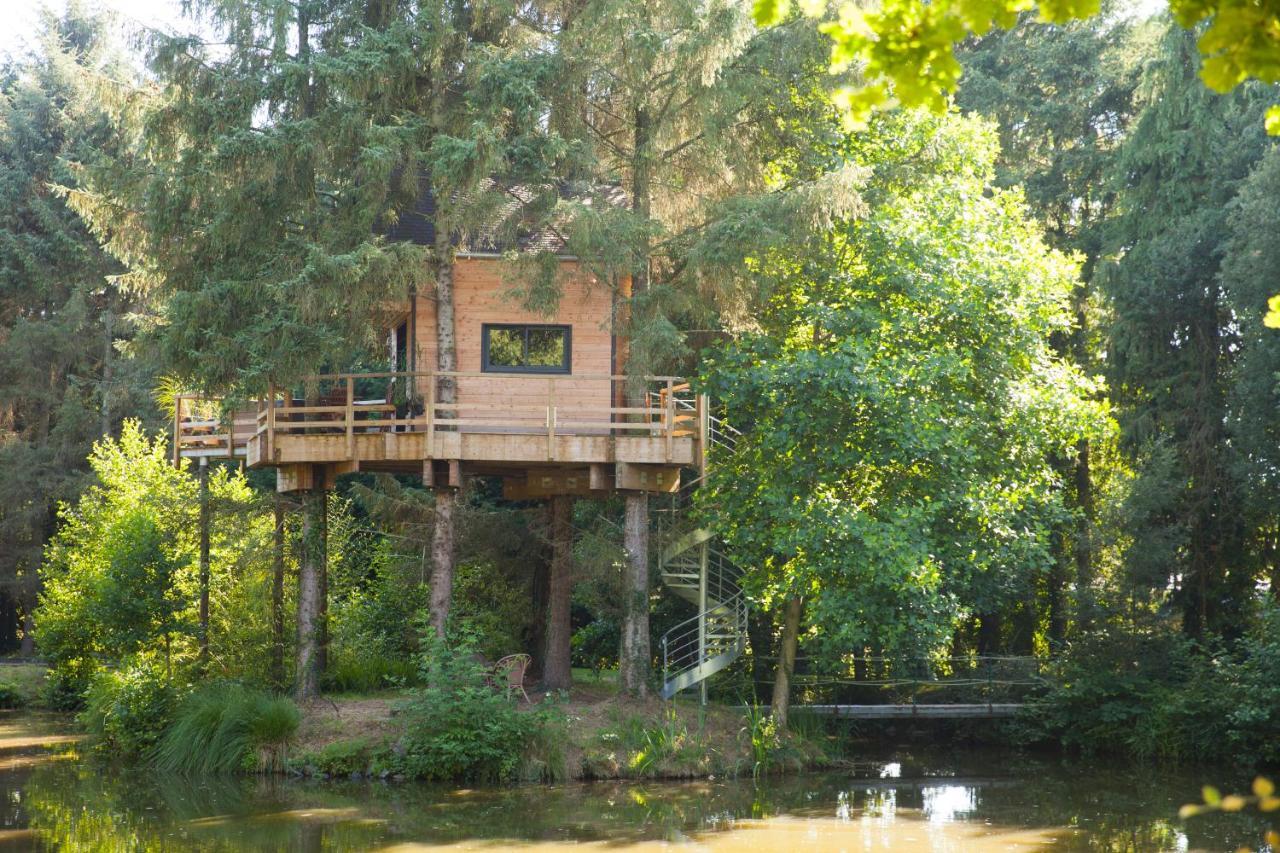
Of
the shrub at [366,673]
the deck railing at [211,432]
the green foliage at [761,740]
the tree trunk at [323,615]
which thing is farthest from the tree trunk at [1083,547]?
the deck railing at [211,432]

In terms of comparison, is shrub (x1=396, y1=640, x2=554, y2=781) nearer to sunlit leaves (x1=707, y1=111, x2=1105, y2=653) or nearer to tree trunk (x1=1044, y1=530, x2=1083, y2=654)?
sunlit leaves (x1=707, y1=111, x2=1105, y2=653)

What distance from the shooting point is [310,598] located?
21.5 meters

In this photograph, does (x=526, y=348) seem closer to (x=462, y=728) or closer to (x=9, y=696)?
(x=462, y=728)

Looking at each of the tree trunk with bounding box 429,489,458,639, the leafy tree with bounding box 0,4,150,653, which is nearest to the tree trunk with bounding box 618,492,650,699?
the tree trunk with bounding box 429,489,458,639

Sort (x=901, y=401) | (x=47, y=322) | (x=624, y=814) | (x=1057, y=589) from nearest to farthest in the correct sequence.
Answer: (x=624, y=814)
(x=901, y=401)
(x=1057, y=589)
(x=47, y=322)

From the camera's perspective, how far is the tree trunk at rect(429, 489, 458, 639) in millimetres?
→ 20484

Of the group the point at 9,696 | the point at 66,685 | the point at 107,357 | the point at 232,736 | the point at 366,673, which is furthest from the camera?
the point at 107,357

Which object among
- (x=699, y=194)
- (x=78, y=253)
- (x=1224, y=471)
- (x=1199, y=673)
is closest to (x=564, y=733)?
(x=699, y=194)

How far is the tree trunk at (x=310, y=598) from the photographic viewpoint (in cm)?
Answer: 2122

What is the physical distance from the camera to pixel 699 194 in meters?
22.3

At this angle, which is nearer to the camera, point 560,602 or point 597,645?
point 560,602

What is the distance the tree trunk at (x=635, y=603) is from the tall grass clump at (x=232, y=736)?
4.89m

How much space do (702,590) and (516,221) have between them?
6397 mm

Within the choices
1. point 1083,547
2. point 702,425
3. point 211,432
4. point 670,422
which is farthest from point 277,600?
point 1083,547
